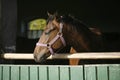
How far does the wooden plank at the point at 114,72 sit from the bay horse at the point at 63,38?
722 millimetres

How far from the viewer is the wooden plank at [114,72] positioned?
4039 millimetres

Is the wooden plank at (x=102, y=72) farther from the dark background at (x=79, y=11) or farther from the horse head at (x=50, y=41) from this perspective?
the dark background at (x=79, y=11)

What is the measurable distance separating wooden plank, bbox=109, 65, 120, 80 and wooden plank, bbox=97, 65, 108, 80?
2.0 inches

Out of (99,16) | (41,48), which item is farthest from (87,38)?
(99,16)

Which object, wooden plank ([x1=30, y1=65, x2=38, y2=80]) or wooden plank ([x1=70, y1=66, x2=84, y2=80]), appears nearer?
wooden plank ([x1=70, y1=66, x2=84, y2=80])

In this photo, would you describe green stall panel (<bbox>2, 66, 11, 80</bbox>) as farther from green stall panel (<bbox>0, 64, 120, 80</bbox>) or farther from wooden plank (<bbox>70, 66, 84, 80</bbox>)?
wooden plank (<bbox>70, 66, 84, 80</bbox>)

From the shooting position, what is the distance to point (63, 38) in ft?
14.6

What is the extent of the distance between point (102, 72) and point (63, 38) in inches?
27.9

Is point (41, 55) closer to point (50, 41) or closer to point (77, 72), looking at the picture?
point (50, 41)

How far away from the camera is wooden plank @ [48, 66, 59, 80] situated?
4219 millimetres

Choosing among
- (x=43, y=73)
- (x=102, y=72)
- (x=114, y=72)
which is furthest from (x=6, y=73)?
(x=114, y=72)

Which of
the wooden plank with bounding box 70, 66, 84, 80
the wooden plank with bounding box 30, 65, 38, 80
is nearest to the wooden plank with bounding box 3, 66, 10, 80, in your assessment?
the wooden plank with bounding box 30, 65, 38, 80

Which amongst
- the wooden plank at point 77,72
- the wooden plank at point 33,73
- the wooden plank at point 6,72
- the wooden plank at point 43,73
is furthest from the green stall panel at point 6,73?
the wooden plank at point 77,72

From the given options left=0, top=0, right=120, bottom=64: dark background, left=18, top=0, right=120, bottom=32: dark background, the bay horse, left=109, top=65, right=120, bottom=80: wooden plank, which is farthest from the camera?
left=18, top=0, right=120, bottom=32: dark background
